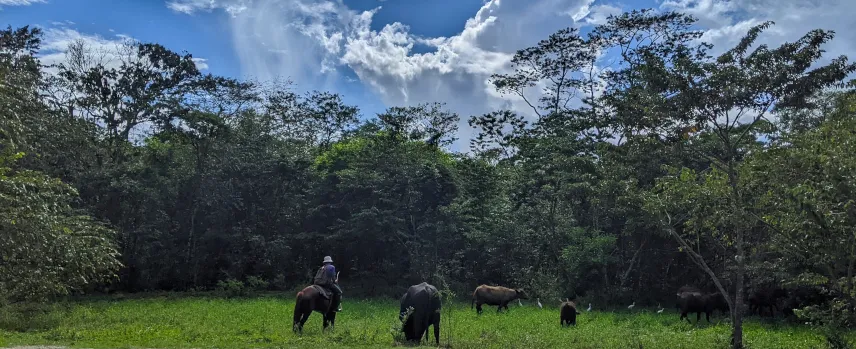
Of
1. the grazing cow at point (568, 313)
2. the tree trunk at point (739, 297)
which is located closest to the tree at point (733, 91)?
the tree trunk at point (739, 297)

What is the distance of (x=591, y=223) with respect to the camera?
27.6m

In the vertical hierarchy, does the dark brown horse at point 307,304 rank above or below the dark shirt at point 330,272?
below

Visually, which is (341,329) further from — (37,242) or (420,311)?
(37,242)

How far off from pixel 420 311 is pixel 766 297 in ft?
47.4

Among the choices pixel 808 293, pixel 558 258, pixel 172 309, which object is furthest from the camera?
pixel 558 258

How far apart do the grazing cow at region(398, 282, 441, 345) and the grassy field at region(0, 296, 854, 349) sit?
578 mm

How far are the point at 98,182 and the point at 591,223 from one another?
21786 millimetres

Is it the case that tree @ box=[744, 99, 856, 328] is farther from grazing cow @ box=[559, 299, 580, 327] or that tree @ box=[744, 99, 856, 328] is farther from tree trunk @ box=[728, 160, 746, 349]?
grazing cow @ box=[559, 299, 580, 327]

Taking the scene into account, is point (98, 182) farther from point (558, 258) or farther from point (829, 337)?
point (829, 337)

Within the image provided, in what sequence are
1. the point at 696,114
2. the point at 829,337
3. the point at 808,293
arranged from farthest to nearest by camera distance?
the point at 808,293
the point at 696,114
the point at 829,337

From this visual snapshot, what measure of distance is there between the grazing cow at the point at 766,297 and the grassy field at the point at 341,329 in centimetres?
147

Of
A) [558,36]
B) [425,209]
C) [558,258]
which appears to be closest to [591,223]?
[558,258]

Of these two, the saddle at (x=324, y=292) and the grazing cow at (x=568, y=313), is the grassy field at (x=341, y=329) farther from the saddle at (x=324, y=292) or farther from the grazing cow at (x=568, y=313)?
the saddle at (x=324, y=292)

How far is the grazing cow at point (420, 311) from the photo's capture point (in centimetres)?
1397
